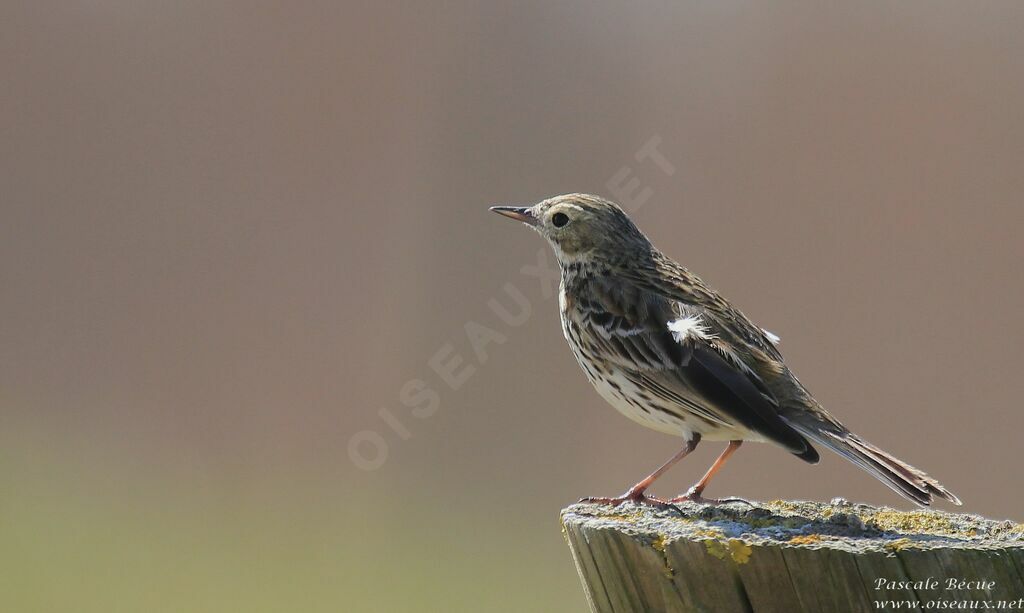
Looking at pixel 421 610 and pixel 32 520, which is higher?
pixel 32 520

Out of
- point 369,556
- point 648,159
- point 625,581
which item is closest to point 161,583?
point 369,556

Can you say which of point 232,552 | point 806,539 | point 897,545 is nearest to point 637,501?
point 806,539

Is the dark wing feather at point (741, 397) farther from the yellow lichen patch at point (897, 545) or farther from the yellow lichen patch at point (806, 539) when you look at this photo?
the yellow lichen patch at point (897, 545)

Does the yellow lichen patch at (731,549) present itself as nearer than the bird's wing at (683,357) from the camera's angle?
Yes

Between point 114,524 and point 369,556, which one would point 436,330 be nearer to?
point 369,556

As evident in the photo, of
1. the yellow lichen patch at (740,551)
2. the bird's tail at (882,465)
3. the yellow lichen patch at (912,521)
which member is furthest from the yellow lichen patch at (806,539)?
the bird's tail at (882,465)

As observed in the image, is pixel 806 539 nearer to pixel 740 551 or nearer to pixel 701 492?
pixel 740 551

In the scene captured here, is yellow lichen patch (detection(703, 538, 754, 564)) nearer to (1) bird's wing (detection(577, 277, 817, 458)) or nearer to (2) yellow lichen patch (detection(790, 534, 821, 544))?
(2) yellow lichen patch (detection(790, 534, 821, 544))

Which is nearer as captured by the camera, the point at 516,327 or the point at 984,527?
the point at 984,527
